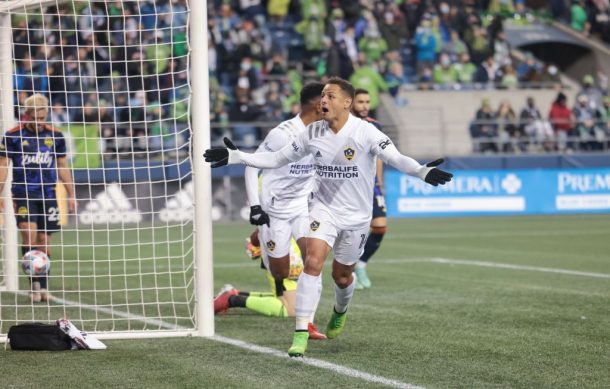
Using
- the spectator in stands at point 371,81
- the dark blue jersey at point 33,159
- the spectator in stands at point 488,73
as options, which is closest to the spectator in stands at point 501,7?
the spectator in stands at point 488,73

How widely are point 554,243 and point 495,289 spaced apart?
709 centimetres

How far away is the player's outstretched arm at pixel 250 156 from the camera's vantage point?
8258 mm

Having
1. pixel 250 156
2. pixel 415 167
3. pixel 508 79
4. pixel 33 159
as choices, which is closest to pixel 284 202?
pixel 250 156

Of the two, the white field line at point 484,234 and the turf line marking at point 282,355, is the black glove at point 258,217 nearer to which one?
the turf line marking at point 282,355

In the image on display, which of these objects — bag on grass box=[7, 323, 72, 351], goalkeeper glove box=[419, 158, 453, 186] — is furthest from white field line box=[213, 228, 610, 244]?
goalkeeper glove box=[419, 158, 453, 186]

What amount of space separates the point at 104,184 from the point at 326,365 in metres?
3.25

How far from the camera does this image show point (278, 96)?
28672mm

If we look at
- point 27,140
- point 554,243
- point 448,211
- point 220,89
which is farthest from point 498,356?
point 220,89

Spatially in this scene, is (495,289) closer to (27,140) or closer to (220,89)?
(27,140)

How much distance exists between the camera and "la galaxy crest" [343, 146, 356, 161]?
8.16 metres

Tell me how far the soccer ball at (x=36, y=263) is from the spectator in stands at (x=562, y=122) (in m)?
21.0

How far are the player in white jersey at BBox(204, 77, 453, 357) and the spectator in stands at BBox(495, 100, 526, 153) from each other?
2156 cm

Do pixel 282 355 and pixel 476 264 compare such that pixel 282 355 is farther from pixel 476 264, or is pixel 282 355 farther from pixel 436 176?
pixel 476 264

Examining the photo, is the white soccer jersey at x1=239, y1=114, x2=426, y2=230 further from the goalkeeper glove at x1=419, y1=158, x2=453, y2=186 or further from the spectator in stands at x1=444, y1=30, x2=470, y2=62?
the spectator in stands at x1=444, y1=30, x2=470, y2=62
